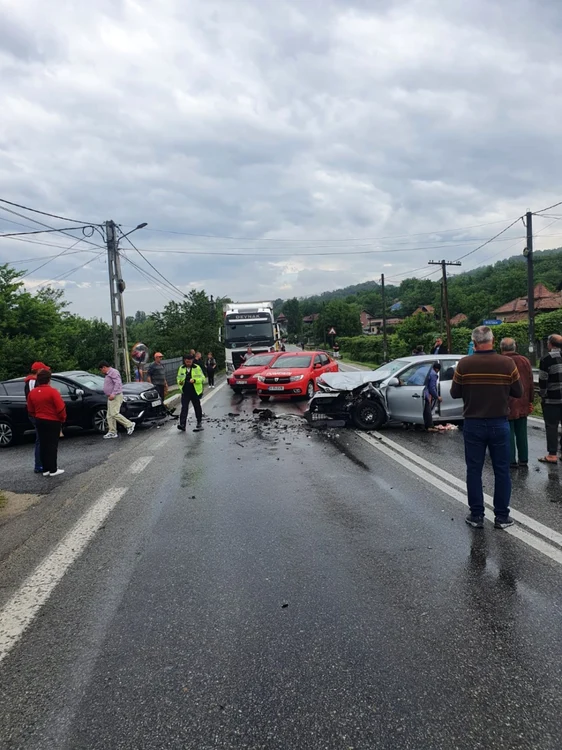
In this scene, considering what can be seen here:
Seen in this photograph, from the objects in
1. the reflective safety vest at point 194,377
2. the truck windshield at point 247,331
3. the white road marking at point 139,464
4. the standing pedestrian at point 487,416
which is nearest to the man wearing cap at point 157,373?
the reflective safety vest at point 194,377

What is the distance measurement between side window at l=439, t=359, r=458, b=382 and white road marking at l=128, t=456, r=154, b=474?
19.7 feet

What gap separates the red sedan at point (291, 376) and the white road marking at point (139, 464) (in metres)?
7.86

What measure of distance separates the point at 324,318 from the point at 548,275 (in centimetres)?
4138

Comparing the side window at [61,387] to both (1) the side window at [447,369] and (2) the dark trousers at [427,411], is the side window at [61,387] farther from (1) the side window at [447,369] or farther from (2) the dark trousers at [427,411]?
(1) the side window at [447,369]

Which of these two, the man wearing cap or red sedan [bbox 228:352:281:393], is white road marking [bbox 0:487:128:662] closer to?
the man wearing cap

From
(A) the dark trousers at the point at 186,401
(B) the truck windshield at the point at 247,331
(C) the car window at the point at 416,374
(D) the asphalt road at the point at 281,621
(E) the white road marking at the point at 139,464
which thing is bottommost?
(D) the asphalt road at the point at 281,621

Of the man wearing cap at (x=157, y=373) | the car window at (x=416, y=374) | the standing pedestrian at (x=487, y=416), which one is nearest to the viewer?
the standing pedestrian at (x=487, y=416)

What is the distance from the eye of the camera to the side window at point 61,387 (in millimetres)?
12079

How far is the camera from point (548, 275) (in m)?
96.8

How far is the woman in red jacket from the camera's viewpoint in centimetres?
795

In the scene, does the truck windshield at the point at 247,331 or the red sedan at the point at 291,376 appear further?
the truck windshield at the point at 247,331

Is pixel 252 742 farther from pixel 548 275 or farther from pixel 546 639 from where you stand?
pixel 548 275

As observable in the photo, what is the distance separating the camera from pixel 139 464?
852cm

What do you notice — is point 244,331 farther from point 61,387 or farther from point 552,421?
point 552,421
